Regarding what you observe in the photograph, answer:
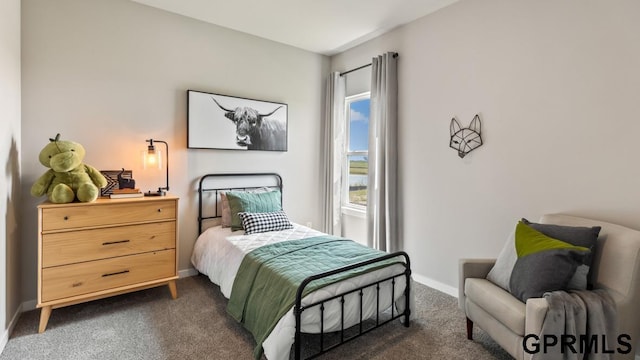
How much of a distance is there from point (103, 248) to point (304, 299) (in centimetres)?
177

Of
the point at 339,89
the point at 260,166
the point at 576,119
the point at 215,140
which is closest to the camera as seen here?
the point at 576,119

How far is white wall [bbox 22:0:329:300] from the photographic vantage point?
2.64m

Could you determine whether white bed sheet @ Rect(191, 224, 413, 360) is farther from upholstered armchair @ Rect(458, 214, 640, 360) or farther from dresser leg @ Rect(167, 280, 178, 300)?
upholstered armchair @ Rect(458, 214, 640, 360)

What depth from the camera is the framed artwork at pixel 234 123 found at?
3.35 m

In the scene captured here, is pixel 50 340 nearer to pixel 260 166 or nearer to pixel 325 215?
pixel 260 166

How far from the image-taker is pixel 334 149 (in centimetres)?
425

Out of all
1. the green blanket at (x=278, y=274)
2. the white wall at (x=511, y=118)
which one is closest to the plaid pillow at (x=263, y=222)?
the green blanket at (x=278, y=274)

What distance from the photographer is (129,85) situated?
3016 millimetres

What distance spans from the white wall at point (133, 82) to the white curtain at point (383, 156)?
1.13 m

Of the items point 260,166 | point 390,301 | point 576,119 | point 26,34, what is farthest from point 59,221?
point 576,119

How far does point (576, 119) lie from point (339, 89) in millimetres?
2662

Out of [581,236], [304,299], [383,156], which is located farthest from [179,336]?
[581,236]

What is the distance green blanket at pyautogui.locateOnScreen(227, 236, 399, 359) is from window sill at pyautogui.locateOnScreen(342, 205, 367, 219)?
4.52ft

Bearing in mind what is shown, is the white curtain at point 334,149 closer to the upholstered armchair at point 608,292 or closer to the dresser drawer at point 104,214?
the dresser drawer at point 104,214
